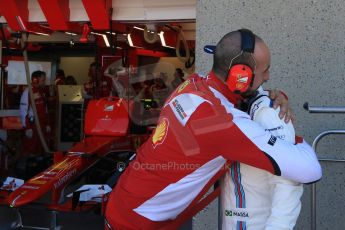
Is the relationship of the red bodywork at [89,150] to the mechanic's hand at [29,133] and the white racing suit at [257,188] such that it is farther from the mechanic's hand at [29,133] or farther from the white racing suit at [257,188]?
the white racing suit at [257,188]

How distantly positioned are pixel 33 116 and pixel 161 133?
6903mm

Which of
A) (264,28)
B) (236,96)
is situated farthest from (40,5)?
(236,96)

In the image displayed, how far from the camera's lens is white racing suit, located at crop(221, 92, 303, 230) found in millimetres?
1794

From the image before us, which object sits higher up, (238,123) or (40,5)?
(40,5)

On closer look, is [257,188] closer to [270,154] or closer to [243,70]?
[270,154]

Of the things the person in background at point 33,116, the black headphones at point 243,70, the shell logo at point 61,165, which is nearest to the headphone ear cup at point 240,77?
the black headphones at point 243,70

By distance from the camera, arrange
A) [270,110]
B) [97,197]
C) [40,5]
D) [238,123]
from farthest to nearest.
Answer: [40,5], [97,197], [270,110], [238,123]

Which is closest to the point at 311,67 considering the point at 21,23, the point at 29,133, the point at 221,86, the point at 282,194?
the point at 221,86

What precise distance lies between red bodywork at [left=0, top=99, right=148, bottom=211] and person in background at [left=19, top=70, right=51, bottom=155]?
240 cm

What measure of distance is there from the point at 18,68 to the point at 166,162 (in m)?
6.83

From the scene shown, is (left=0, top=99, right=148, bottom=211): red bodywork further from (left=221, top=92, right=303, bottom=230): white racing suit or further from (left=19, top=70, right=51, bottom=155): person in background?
(left=221, top=92, right=303, bottom=230): white racing suit

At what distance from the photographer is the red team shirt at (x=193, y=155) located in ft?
5.57

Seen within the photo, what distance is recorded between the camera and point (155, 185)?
1.83 meters

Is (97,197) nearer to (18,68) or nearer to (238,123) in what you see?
(238,123)
